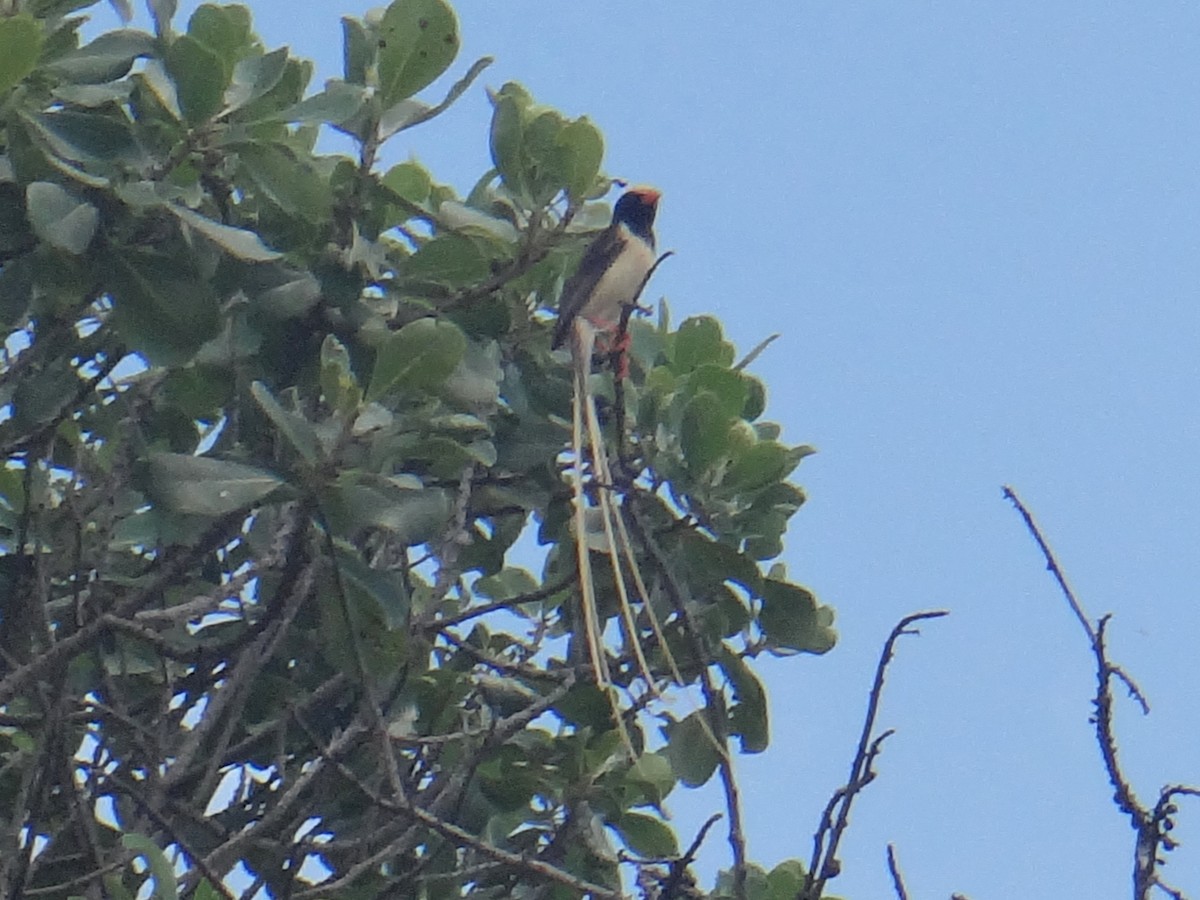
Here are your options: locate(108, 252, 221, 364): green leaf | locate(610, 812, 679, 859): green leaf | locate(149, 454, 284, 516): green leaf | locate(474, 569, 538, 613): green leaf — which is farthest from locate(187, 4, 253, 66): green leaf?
locate(610, 812, 679, 859): green leaf

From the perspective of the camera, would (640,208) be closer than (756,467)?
No

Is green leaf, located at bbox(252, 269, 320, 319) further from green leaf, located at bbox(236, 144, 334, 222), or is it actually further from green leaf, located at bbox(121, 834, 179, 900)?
green leaf, located at bbox(121, 834, 179, 900)

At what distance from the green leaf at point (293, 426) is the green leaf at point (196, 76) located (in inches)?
19.8

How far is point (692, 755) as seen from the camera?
3184 millimetres

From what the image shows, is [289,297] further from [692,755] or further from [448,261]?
[692,755]

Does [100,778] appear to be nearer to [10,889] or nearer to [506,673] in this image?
[10,889]

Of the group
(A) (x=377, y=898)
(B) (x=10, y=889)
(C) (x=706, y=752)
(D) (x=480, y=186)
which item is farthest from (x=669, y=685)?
(B) (x=10, y=889)

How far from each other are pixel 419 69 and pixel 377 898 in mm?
1376

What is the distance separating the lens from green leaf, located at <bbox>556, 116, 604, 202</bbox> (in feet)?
10.9

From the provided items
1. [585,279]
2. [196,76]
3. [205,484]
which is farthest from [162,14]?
[585,279]

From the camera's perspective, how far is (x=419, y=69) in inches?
124

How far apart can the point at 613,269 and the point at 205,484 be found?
5.87 ft

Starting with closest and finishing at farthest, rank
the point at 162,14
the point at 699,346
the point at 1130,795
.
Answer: the point at 1130,795 → the point at 162,14 → the point at 699,346

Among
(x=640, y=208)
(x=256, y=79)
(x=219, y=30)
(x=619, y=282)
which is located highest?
(x=640, y=208)
